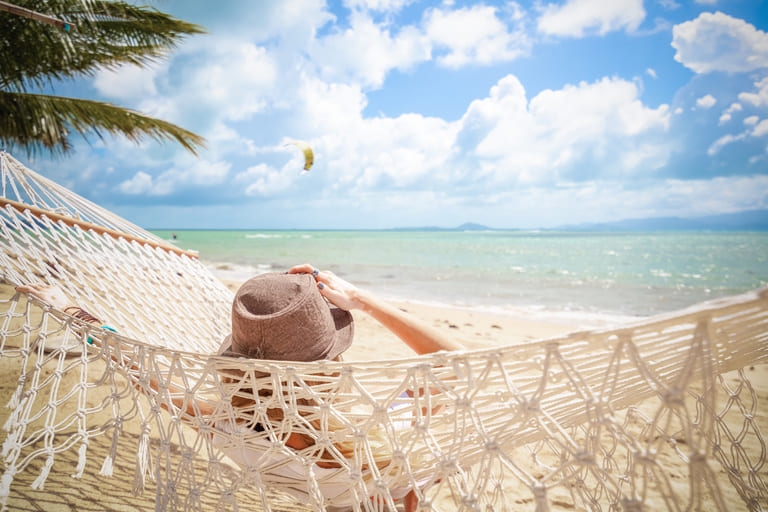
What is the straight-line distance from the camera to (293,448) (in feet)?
Answer: 2.87

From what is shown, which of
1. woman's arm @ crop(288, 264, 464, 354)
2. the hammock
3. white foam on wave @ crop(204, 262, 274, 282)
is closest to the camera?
the hammock

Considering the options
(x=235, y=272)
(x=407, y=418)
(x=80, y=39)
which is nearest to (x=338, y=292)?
(x=407, y=418)

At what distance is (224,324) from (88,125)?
15.9 feet

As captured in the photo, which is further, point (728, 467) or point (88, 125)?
point (88, 125)

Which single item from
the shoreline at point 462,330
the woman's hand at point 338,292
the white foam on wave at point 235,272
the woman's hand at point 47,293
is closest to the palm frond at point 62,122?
the white foam on wave at point 235,272

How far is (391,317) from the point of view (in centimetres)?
96

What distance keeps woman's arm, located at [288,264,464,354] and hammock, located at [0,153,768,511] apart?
0.11m

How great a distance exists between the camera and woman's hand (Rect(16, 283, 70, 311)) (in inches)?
50.6

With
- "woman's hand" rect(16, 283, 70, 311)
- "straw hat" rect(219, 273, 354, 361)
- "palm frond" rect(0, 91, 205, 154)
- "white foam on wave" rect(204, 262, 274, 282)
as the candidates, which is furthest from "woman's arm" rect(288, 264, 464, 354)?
"white foam on wave" rect(204, 262, 274, 282)

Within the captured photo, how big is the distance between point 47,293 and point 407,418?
1339 mm

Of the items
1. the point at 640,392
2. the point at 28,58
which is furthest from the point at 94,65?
the point at 640,392

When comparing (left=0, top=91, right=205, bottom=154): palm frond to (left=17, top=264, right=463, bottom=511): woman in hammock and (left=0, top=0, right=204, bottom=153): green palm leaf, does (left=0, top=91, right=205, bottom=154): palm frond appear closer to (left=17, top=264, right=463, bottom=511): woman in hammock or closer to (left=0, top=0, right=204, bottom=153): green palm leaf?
(left=0, top=0, right=204, bottom=153): green palm leaf

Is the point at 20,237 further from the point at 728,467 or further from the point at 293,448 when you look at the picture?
the point at 728,467

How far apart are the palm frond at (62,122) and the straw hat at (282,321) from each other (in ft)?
17.8
